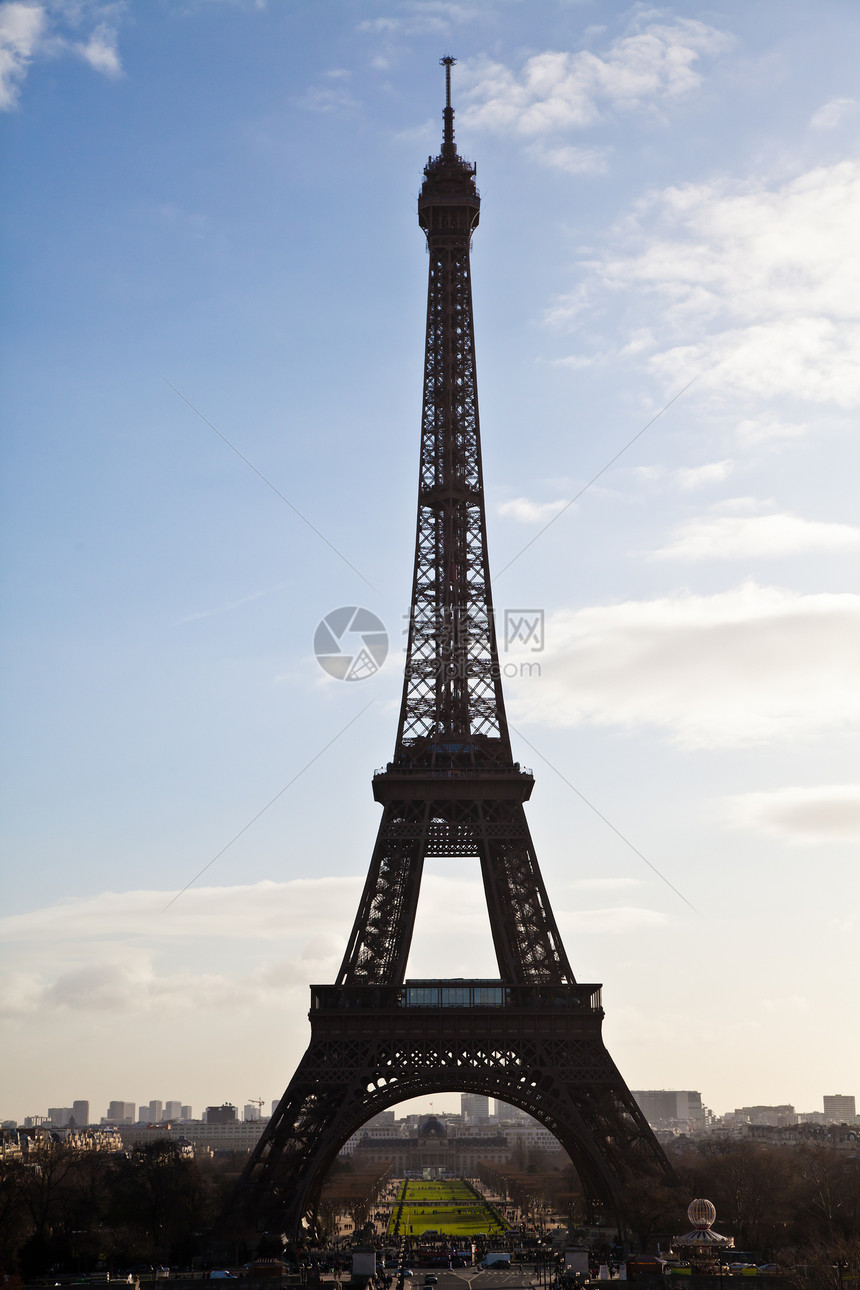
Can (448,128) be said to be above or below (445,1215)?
above

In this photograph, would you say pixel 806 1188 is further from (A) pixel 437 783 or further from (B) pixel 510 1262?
(A) pixel 437 783

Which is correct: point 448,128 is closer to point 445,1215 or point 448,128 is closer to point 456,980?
point 456,980

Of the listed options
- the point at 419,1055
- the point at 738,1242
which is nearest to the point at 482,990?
the point at 419,1055

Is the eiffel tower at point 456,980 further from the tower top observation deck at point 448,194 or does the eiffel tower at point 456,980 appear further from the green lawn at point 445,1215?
the green lawn at point 445,1215

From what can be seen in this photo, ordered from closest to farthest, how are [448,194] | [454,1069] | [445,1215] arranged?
[454,1069] → [448,194] → [445,1215]

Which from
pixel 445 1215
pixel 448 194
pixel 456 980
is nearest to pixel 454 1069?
pixel 456 980
